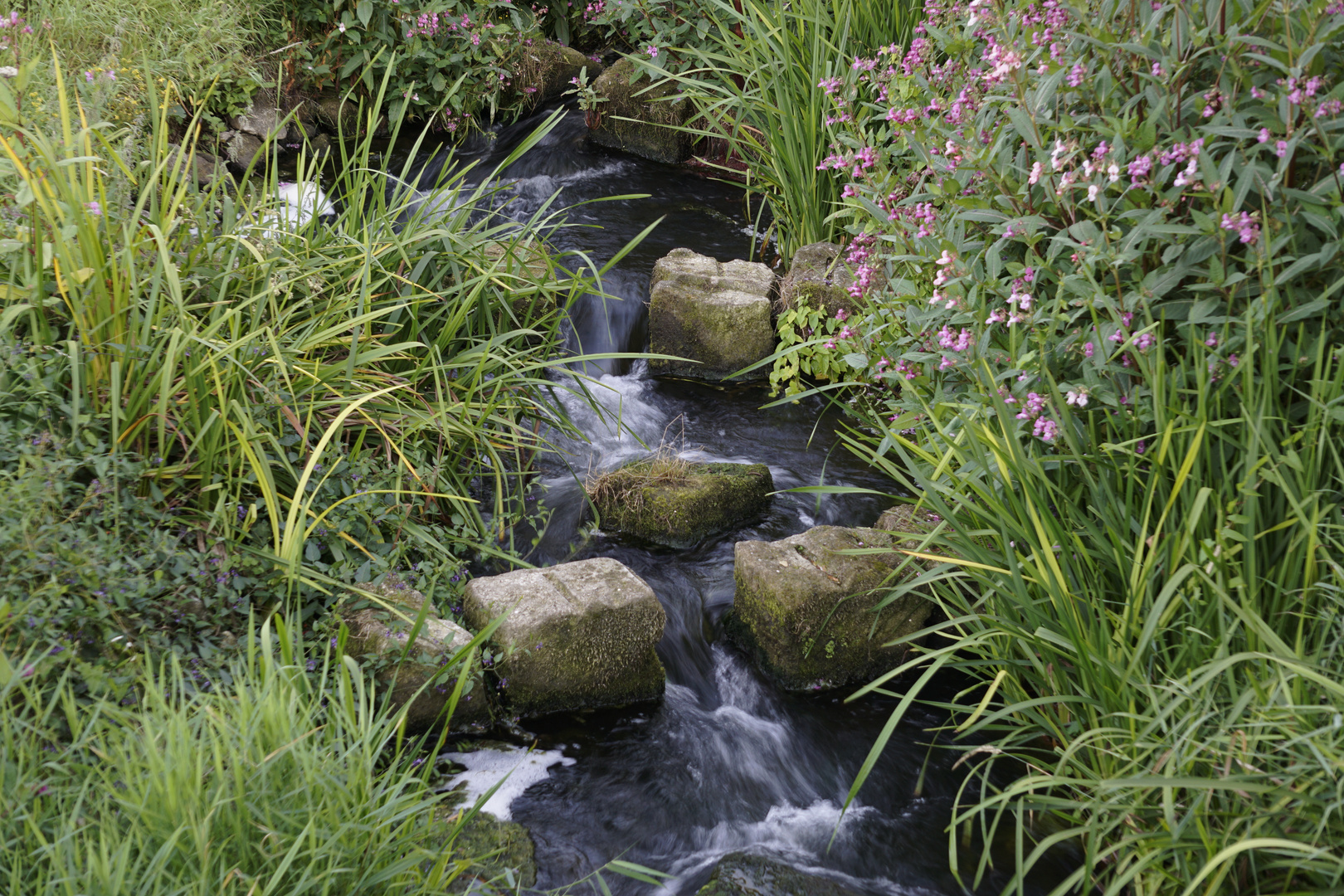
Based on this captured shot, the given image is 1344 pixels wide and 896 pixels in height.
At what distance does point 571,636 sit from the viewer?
2812 millimetres

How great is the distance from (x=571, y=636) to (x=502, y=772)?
0.44 metres

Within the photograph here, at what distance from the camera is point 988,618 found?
2.29 m

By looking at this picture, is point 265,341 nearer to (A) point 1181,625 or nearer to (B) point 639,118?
(A) point 1181,625

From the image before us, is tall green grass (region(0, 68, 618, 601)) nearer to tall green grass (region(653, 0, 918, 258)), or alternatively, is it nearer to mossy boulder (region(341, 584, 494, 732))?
mossy boulder (region(341, 584, 494, 732))

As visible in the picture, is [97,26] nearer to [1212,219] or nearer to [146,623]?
[146,623]

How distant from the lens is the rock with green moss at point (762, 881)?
225cm

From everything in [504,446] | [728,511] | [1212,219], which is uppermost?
[1212,219]

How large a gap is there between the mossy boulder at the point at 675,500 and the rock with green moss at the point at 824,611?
20.2 inches

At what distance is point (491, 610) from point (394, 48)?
5.47 meters

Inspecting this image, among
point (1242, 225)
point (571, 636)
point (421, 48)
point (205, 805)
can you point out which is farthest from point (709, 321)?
point (205, 805)

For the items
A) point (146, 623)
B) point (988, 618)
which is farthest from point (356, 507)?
point (988, 618)

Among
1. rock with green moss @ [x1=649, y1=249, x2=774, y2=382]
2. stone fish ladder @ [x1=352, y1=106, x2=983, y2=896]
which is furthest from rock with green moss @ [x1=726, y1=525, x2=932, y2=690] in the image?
rock with green moss @ [x1=649, y1=249, x2=774, y2=382]

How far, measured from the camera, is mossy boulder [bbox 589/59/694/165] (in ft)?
23.8

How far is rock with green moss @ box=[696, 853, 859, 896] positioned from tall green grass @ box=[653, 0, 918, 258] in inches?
125
